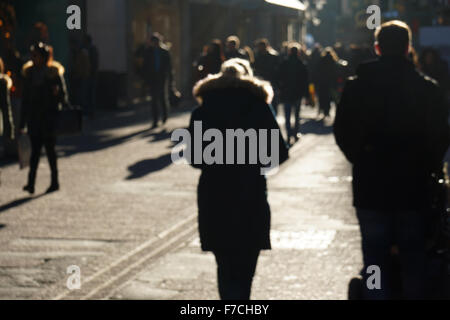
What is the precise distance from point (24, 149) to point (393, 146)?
7594 millimetres

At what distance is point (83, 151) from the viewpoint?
17.7 m

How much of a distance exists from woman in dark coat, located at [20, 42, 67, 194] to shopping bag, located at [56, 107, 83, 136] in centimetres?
6

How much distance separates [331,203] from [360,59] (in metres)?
11.1

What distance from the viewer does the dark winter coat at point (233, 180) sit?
20.9ft

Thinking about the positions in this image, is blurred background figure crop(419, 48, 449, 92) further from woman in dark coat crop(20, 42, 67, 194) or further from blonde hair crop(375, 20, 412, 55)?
blonde hair crop(375, 20, 412, 55)

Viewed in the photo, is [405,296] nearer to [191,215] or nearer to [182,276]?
[182,276]

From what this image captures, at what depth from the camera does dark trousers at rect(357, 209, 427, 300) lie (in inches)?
251

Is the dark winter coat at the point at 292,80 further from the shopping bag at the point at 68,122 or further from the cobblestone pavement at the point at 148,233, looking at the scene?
the shopping bag at the point at 68,122

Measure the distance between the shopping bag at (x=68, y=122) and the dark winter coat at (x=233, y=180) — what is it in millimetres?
6604

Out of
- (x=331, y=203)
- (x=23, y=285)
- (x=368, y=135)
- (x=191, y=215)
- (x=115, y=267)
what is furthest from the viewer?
(x=331, y=203)

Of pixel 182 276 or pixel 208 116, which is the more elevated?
pixel 208 116

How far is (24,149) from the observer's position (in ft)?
43.3

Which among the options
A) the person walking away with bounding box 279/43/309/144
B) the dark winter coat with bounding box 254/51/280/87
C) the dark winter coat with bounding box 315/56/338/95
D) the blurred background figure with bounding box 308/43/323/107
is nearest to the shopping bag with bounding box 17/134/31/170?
the person walking away with bounding box 279/43/309/144
